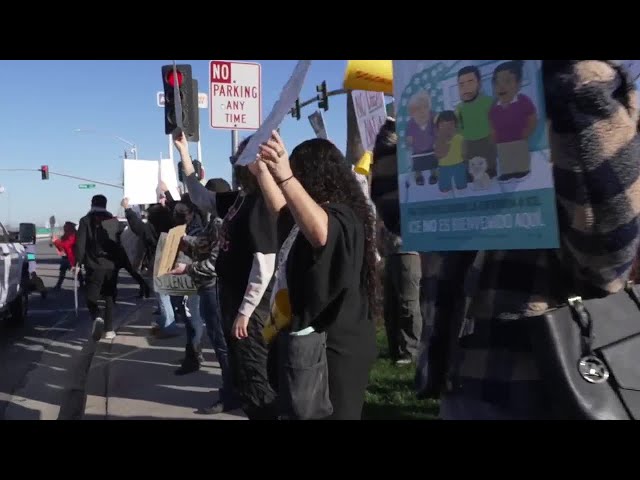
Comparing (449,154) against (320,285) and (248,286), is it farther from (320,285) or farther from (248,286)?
(248,286)

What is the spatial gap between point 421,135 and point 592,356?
2.13 ft

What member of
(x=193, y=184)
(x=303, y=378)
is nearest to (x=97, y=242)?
(x=193, y=184)

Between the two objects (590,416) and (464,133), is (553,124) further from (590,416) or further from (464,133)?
(590,416)

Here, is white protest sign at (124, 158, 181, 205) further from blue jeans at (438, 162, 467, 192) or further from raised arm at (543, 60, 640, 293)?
raised arm at (543, 60, 640, 293)

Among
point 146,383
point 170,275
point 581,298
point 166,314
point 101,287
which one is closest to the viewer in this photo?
point 581,298

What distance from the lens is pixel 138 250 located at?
8.29 metres

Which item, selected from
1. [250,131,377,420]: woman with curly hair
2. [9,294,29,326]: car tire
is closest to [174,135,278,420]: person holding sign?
[250,131,377,420]: woman with curly hair

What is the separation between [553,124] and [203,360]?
19.8 feet

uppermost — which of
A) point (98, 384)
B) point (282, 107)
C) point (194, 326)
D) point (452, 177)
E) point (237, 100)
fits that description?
point (237, 100)

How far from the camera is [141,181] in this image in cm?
750

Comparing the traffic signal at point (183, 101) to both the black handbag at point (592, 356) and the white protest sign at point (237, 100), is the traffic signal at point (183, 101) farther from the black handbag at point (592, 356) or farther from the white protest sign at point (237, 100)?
the black handbag at point (592, 356)

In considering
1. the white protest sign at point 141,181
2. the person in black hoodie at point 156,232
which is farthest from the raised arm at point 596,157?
the white protest sign at point 141,181

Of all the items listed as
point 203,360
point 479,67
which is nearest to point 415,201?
point 479,67
